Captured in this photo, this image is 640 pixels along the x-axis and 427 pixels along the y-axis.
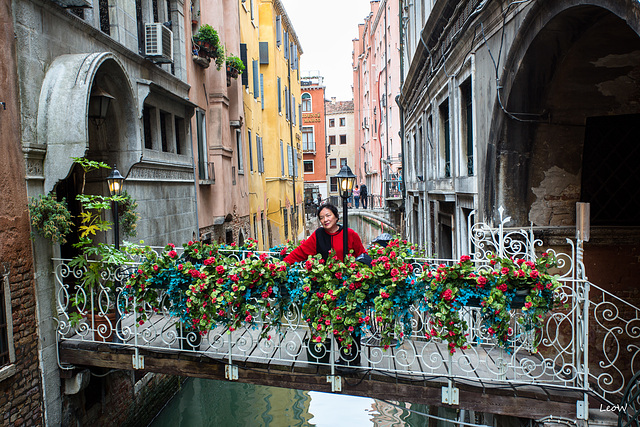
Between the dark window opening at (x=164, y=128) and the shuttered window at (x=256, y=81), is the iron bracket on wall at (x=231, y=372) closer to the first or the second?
the dark window opening at (x=164, y=128)

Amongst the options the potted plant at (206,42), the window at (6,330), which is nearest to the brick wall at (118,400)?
the window at (6,330)

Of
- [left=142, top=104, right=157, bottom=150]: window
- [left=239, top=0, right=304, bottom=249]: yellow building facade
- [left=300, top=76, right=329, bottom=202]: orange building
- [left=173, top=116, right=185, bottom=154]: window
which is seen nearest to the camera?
[left=142, top=104, right=157, bottom=150]: window

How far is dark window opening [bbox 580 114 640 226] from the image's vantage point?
6.51 metres

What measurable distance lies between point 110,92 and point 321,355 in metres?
5.57

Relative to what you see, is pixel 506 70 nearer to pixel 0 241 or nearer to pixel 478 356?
pixel 478 356

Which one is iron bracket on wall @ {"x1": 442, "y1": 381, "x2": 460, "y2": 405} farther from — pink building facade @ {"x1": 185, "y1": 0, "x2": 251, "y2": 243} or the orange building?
the orange building

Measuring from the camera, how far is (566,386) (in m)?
5.18

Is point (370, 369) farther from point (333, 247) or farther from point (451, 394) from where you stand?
point (333, 247)

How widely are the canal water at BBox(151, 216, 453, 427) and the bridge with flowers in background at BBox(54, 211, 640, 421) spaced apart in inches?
163

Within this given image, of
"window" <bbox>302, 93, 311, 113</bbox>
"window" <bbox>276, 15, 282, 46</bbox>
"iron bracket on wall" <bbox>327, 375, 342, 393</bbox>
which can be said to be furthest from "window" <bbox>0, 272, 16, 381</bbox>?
"window" <bbox>302, 93, 311, 113</bbox>

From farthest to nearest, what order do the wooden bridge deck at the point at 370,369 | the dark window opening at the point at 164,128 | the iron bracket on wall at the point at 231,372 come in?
the dark window opening at the point at 164,128 < the iron bracket on wall at the point at 231,372 < the wooden bridge deck at the point at 370,369

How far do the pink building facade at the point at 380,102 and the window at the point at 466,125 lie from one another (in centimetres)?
1363

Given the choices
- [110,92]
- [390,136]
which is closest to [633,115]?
[110,92]

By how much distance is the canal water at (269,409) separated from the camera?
10.4 metres
